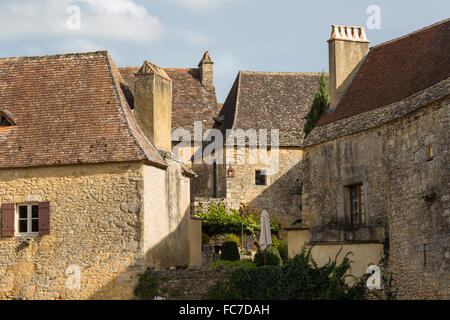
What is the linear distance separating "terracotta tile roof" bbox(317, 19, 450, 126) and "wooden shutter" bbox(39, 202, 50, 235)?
9360mm

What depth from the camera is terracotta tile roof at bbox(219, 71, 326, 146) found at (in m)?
40.2

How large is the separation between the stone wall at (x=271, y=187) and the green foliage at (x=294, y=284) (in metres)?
15.5

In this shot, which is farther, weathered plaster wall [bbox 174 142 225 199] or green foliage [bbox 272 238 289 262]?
weathered plaster wall [bbox 174 142 225 199]

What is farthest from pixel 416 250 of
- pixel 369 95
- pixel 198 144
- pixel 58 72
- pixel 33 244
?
pixel 198 144

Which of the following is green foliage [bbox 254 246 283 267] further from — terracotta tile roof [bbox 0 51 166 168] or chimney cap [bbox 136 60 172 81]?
chimney cap [bbox 136 60 172 81]

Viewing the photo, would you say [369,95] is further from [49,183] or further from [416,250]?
[49,183]

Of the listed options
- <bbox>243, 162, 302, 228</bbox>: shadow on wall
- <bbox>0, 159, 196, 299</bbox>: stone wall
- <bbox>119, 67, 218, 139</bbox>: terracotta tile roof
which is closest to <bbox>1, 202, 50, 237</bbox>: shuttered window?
<bbox>0, 159, 196, 299</bbox>: stone wall

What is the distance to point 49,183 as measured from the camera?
25.1m

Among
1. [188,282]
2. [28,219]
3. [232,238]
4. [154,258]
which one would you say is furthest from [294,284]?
[232,238]

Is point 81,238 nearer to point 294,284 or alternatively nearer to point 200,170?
point 294,284

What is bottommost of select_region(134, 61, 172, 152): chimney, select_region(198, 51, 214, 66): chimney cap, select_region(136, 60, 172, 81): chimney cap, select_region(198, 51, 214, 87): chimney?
select_region(134, 61, 172, 152): chimney

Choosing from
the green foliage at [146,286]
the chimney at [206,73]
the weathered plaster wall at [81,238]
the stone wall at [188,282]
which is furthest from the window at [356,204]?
the chimney at [206,73]

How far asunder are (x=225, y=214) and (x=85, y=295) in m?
14.4

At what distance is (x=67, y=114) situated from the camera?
1032 inches
